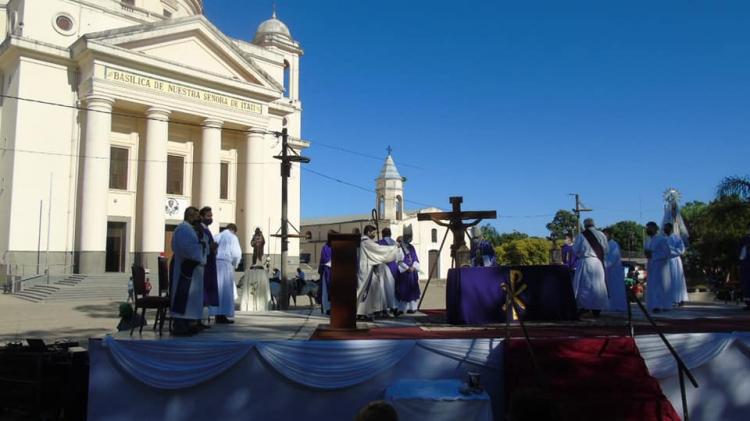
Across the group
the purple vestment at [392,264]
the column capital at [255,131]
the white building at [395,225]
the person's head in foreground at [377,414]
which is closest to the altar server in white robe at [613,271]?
the purple vestment at [392,264]

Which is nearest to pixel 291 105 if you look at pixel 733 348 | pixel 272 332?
pixel 272 332

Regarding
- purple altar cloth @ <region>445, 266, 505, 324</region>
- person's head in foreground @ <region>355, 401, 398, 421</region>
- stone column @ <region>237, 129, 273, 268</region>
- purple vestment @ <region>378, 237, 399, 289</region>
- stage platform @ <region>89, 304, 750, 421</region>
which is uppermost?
stone column @ <region>237, 129, 273, 268</region>

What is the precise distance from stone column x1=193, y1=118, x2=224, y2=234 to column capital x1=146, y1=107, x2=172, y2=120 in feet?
7.62

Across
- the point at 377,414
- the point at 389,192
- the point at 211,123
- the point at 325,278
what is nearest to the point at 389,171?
the point at 389,192

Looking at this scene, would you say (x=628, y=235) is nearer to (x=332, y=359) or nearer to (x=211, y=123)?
(x=211, y=123)

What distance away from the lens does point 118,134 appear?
95.0 ft

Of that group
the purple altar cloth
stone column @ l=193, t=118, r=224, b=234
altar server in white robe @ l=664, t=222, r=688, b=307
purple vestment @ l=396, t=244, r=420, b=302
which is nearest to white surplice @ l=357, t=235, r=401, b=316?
purple vestment @ l=396, t=244, r=420, b=302

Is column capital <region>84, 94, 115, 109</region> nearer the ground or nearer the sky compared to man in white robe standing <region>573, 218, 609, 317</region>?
nearer the sky

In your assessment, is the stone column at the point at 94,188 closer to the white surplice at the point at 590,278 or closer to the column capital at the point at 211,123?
the column capital at the point at 211,123

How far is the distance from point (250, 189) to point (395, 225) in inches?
783

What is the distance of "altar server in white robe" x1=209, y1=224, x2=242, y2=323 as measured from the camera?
29.6ft

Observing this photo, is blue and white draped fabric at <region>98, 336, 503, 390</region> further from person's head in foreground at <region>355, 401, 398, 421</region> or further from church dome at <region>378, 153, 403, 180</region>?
church dome at <region>378, 153, 403, 180</region>

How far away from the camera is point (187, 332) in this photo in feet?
23.2

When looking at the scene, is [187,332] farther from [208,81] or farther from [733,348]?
[208,81]
